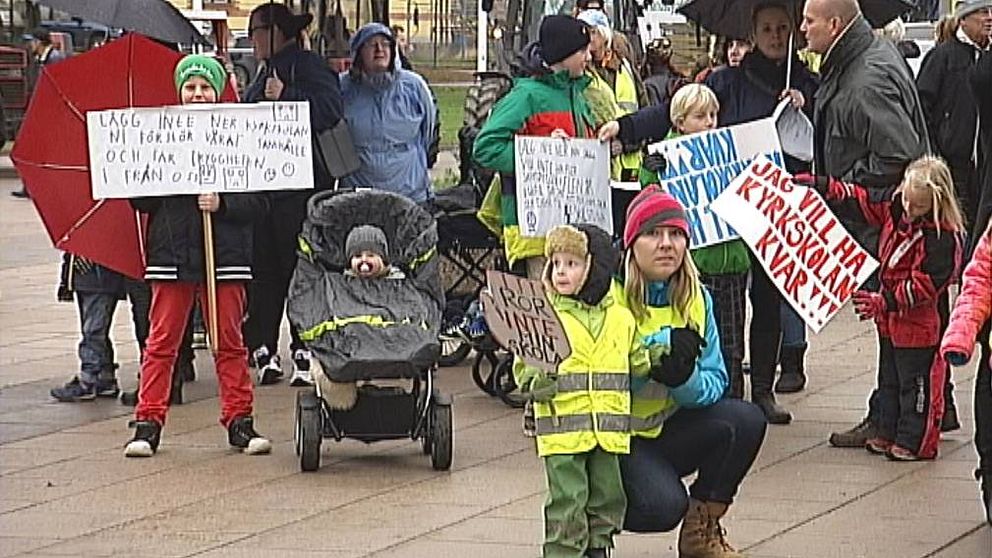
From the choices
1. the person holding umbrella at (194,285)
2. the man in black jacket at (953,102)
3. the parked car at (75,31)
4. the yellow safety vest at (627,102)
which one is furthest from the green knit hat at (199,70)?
the parked car at (75,31)

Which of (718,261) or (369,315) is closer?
(369,315)

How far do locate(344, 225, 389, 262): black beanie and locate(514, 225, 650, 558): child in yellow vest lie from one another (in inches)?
92.5

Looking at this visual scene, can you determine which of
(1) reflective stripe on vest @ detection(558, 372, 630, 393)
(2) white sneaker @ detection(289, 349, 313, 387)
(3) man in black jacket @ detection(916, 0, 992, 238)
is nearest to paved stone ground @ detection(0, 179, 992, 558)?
(2) white sneaker @ detection(289, 349, 313, 387)

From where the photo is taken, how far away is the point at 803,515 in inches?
313

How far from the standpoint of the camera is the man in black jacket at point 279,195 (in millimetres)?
10867

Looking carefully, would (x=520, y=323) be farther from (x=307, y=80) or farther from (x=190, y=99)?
(x=307, y=80)

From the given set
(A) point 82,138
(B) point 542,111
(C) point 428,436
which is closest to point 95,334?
(A) point 82,138

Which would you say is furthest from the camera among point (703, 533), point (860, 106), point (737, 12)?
point (737, 12)

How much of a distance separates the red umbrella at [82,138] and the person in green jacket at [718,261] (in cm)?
225

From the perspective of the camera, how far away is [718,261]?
9.46 metres

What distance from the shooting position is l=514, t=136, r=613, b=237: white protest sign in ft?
30.4

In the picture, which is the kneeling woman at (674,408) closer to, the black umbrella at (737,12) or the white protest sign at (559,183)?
the white protest sign at (559,183)

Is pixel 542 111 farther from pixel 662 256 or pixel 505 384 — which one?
pixel 662 256

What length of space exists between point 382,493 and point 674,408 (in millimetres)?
1943
